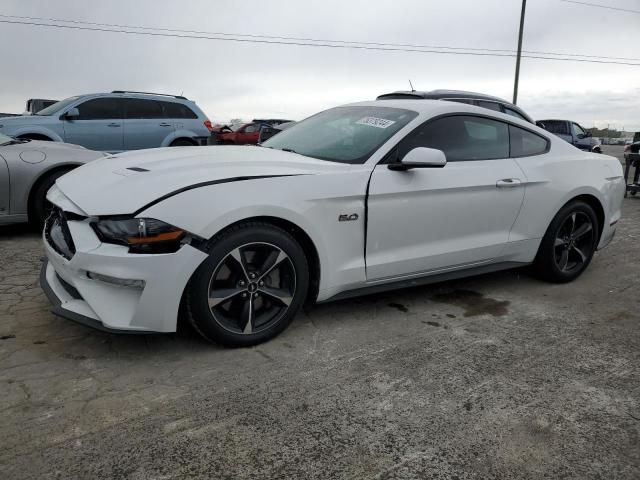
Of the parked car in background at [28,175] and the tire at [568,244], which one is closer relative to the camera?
the tire at [568,244]

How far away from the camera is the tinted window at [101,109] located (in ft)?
32.3

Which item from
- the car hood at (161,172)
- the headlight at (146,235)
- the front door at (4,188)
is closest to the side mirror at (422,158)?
the car hood at (161,172)

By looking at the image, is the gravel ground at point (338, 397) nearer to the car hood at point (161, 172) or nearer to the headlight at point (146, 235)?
the headlight at point (146, 235)

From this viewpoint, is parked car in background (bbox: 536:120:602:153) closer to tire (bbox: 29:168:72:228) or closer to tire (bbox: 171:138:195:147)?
tire (bbox: 171:138:195:147)

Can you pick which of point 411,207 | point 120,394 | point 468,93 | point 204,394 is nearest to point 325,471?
point 204,394

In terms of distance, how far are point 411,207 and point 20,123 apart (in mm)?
8248

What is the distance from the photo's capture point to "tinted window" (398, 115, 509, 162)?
3.64m

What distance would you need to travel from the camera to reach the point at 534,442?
2.28 m

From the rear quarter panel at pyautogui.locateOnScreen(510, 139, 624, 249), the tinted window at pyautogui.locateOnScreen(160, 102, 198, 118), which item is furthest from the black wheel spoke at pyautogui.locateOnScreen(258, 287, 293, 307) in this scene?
the tinted window at pyautogui.locateOnScreen(160, 102, 198, 118)

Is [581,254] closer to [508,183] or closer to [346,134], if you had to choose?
[508,183]

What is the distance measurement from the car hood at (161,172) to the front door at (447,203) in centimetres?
41

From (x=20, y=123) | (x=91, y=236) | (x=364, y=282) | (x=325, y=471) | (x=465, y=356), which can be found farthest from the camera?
(x=20, y=123)

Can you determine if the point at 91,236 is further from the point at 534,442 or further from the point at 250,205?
the point at 534,442

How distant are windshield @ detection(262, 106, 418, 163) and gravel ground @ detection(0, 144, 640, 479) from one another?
1.09 m
